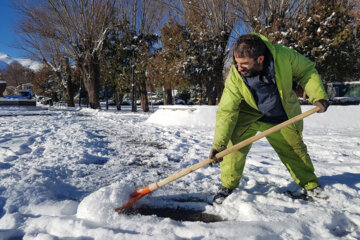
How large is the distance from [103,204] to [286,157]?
1.77 metres

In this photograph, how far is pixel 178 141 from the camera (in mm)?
5285

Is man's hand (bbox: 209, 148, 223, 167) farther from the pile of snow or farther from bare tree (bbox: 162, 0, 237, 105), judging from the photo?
bare tree (bbox: 162, 0, 237, 105)

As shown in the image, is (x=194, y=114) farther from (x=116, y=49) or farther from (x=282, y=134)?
(x=116, y=49)

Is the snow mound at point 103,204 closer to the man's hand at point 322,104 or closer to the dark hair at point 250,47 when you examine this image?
the dark hair at point 250,47

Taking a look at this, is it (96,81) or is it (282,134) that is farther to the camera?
(96,81)

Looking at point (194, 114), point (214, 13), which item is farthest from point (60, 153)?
point (214, 13)

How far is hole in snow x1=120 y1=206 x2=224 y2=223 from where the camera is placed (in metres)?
2.01

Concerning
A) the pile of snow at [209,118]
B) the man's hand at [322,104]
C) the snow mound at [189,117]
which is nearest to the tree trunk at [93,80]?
the snow mound at [189,117]

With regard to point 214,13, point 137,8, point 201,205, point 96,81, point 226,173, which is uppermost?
point 137,8

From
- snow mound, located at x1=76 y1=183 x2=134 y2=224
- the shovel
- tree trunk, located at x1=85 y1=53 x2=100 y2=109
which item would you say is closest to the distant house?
tree trunk, located at x1=85 y1=53 x2=100 y2=109

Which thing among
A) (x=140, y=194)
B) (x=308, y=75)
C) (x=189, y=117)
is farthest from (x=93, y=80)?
(x=308, y=75)

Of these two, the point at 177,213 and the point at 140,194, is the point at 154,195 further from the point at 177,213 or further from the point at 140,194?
the point at 177,213

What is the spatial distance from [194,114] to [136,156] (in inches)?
184

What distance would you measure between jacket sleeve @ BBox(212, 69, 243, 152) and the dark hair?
286mm
